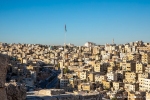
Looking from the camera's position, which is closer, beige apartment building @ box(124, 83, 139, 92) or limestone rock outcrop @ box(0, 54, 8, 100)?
limestone rock outcrop @ box(0, 54, 8, 100)

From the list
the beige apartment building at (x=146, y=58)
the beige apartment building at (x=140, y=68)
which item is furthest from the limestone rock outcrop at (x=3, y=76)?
the beige apartment building at (x=146, y=58)

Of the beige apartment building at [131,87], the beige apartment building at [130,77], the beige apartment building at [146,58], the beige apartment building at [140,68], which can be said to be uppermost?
the beige apartment building at [146,58]

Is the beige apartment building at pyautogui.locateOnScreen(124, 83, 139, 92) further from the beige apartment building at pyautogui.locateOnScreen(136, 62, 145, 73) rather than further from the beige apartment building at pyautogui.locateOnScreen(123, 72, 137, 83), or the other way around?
the beige apartment building at pyautogui.locateOnScreen(136, 62, 145, 73)

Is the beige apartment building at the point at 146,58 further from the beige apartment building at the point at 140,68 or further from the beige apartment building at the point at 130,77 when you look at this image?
the beige apartment building at the point at 130,77

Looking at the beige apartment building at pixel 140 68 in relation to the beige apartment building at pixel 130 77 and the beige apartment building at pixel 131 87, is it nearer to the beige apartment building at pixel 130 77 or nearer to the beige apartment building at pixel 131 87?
the beige apartment building at pixel 130 77

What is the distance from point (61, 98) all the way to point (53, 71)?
3661 cm

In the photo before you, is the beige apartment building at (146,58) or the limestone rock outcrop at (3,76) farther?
the beige apartment building at (146,58)

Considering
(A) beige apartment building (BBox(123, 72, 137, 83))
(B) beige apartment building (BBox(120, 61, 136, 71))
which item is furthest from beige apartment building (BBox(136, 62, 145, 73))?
(A) beige apartment building (BBox(123, 72, 137, 83))

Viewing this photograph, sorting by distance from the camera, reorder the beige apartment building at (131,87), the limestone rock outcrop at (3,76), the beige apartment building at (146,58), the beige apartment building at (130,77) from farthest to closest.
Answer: the beige apartment building at (146,58) < the beige apartment building at (130,77) < the beige apartment building at (131,87) < the limestone rock outcrop at (3,76)

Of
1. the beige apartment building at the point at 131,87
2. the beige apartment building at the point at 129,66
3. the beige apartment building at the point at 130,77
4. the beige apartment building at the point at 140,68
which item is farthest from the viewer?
the beige apartment building at the point at 129,66

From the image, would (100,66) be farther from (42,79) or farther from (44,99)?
(44,99)

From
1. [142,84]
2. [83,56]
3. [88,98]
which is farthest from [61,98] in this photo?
[83,56]

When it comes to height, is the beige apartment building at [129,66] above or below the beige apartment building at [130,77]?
above

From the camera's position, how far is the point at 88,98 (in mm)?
10000
